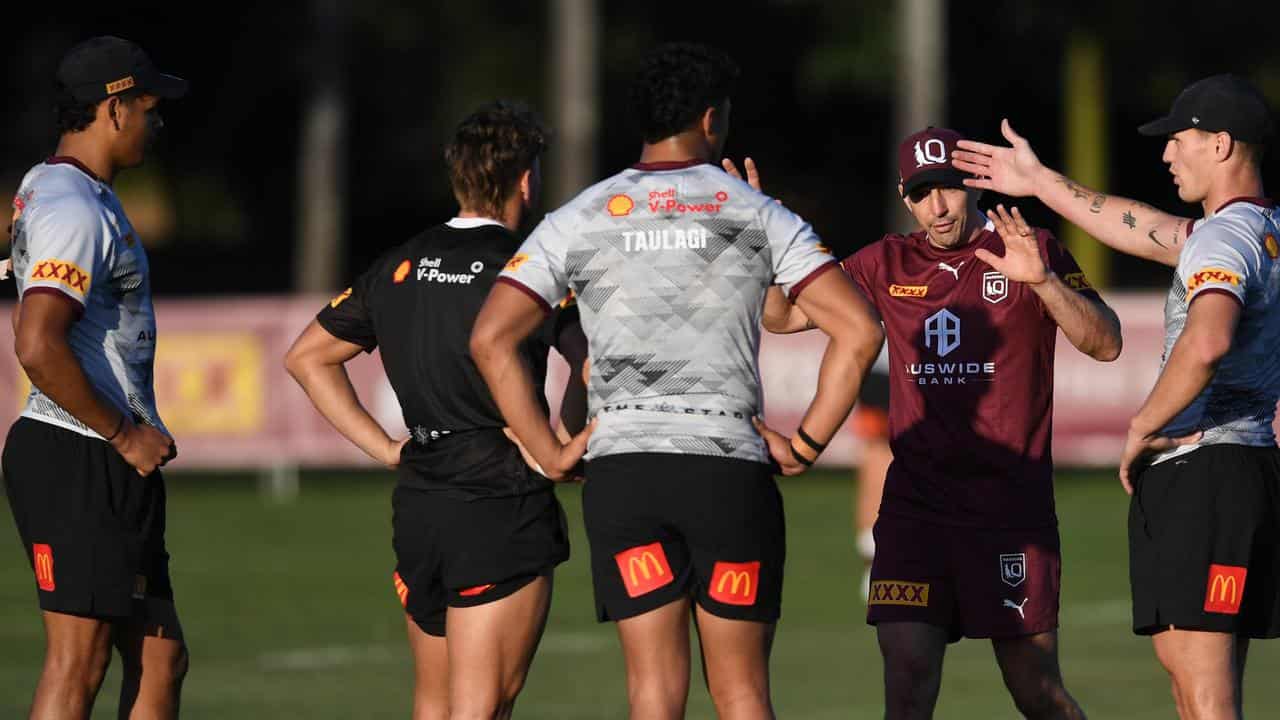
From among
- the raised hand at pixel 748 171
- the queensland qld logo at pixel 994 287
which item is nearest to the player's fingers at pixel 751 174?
the raised hand at pixel 748 171

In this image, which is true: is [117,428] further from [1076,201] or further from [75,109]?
[1076,201]

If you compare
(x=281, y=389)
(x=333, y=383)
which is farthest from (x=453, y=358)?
(x=281, y=389)

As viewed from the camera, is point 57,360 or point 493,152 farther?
point 493,152

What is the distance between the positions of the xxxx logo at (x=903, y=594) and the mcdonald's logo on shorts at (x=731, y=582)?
4.31 feet

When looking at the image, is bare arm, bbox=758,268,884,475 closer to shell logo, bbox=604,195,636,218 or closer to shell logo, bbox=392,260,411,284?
shell logo, bbox=604,195,636,218

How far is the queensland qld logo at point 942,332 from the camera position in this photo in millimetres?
7879

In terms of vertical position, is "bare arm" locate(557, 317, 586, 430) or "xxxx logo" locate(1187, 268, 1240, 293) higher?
"xxxx logo" locate(1187, 268, 1240, 293)

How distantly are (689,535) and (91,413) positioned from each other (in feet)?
6.74

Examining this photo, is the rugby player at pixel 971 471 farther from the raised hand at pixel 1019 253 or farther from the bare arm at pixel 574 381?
the bare arm at pixel 574 381

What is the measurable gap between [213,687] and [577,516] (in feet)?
28.5

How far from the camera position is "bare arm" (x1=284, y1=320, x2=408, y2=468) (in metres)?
7.81

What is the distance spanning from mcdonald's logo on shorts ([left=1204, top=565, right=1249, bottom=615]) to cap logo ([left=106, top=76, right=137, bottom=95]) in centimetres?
405

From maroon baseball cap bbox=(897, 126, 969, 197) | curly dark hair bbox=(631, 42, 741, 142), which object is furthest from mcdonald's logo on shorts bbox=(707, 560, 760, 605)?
maroon baseball cap bbox=(897, 126, 969, 197)

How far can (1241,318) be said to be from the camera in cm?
723
